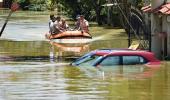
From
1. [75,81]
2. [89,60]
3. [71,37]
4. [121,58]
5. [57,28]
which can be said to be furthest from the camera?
[57,28]

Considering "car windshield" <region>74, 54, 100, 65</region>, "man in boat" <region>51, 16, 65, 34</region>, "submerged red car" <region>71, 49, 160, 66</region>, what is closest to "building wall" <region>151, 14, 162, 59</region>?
"submerged red car" <region>71, 49, 160, 66</region>

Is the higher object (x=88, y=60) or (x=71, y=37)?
(x=88, y=60)

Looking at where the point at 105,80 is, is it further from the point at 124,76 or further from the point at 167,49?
the point at 167,49

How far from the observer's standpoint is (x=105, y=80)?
1970 cm

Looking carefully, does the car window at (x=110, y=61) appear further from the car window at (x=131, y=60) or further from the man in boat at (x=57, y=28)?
the man in boat at (x=57, y=28)

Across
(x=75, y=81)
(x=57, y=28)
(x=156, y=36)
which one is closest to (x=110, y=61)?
(x=75, y=81)

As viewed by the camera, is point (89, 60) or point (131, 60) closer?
point (131, 60)

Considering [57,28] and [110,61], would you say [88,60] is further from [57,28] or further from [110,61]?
[57,28]

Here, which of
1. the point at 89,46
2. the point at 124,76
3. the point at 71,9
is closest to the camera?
the point at 124,76

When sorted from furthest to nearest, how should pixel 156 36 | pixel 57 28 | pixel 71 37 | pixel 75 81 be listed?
pixel 57 28 → pixel 71 37 → pixel 156 36 → pixel 75 81

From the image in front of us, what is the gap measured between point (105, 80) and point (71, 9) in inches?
2424

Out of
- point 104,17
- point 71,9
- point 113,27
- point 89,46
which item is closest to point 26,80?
point 89,46

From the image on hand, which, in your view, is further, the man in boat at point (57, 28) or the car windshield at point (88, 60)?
the man in boat at point (57, 28)

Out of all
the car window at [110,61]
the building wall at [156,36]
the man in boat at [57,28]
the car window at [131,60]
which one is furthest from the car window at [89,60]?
the man in boat at [57,28]
